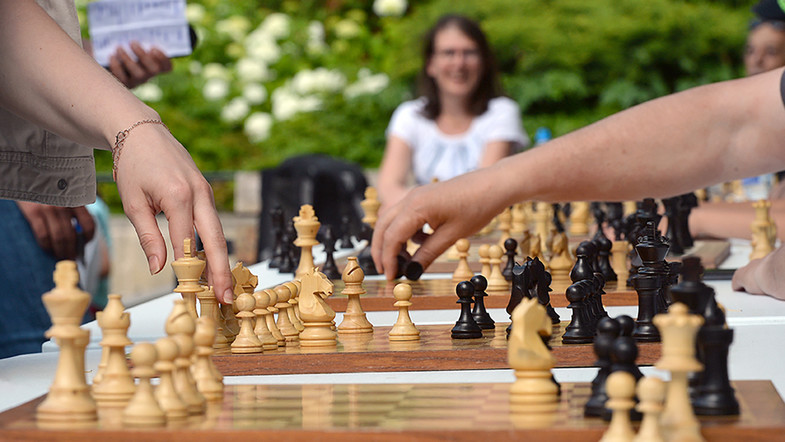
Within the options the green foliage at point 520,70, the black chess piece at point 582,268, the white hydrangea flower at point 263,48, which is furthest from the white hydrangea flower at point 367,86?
the black chess piece at point 582,268

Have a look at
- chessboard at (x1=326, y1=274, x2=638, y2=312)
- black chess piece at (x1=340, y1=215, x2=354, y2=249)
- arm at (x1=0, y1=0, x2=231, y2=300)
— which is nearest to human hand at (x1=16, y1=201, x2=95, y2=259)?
black chess piece at (x1=340, y1=215, x2=354, y2=249)

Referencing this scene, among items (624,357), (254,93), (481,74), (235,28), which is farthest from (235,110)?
(624,357)

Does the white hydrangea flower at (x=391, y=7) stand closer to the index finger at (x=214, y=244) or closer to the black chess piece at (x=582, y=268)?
the black chess piece at (x=582, y=268)

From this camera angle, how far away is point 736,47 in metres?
8.51

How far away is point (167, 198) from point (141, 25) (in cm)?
181

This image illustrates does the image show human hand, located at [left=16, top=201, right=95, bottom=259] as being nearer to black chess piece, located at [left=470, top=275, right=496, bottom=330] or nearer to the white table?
the white table

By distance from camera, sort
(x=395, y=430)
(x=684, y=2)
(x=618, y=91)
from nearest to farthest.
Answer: (x=395, y=430) → (x=618, y=91) → (x=684, y=2)

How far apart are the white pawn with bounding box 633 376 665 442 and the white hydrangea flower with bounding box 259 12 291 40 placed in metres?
8.57

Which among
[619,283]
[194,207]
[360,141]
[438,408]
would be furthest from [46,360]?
[360,141]

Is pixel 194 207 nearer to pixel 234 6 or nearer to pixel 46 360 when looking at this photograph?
pixel 46 360

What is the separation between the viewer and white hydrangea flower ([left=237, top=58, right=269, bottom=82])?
8.88m

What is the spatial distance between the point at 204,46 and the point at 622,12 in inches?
156

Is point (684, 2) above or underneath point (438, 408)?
above

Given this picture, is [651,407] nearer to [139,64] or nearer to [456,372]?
[456,372]
